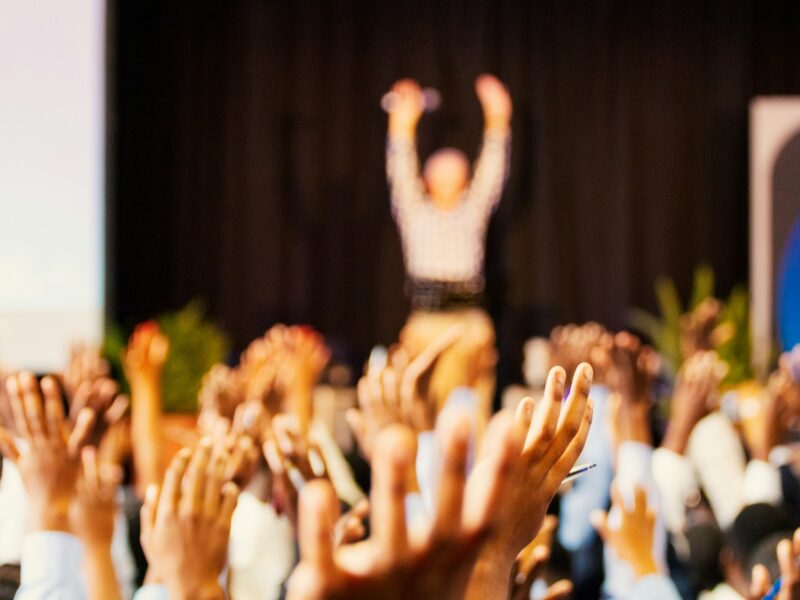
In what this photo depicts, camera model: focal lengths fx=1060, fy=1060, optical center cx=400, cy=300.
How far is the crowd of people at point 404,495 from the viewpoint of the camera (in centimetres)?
68

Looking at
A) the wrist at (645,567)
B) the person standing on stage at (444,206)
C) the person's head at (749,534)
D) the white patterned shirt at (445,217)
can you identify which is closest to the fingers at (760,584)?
the wrist at (645,567)

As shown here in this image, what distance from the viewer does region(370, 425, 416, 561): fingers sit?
2.10 ft

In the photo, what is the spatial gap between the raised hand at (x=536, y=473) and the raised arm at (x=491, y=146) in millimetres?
5477

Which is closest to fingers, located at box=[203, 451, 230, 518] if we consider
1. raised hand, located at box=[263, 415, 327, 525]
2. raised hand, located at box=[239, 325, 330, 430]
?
raised hand, located at box=[263, 415, 327, 525]

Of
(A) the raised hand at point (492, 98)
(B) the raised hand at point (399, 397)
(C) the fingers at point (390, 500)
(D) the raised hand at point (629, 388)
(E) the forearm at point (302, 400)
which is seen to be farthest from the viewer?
(A) the raised hand at point (492, 98)

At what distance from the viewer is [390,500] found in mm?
650

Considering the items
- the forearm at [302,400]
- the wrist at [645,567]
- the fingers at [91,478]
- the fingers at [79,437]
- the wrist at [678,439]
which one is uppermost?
the fingers at [79,437]

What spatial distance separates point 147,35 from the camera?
268 inches

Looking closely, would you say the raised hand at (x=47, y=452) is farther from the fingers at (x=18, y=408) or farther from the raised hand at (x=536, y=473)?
the raised hand at (x=536, y=473)

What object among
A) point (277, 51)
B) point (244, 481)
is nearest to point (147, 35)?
point (277, 51)

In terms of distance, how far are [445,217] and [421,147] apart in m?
0.68

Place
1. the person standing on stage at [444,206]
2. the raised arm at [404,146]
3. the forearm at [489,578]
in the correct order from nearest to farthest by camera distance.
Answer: the forearm at [489,578] < the person standing on stage at [444,206] < the raised arm at [404,146]

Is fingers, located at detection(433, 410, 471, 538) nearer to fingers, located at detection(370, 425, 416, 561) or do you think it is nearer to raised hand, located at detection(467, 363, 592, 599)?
fingers, located at detection(370, 425, 416, 561)

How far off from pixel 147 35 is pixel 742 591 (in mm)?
5997
